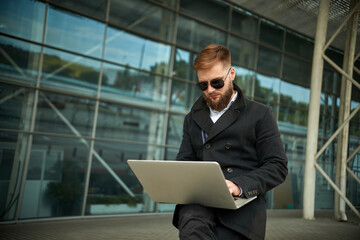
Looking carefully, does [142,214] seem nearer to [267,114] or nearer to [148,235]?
[148,235]

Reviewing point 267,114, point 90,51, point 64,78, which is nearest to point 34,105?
point 64,78

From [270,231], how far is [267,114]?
6652 millimetres

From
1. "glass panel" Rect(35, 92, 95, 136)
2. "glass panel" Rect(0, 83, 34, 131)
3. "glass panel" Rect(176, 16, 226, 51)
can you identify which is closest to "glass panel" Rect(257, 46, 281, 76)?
"glass panel" Rect(176, 16, 226, 51)

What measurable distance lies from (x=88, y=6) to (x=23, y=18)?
70.3 inches

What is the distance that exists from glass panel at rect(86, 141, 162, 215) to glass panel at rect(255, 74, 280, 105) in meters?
5.52

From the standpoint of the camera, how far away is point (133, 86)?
32.4ft

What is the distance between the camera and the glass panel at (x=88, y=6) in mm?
8672

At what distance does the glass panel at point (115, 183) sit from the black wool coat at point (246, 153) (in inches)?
285

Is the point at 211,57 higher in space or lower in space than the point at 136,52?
lower

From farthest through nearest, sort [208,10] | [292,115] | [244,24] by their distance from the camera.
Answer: [292,115] → [244,24] → [208,10]

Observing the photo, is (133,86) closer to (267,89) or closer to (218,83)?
(267,89)

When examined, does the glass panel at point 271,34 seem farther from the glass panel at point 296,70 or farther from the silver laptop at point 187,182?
the silver laptop at point 187,182

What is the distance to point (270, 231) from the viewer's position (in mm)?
7949

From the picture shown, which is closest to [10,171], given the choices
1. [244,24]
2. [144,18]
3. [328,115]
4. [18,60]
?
[18,60]
